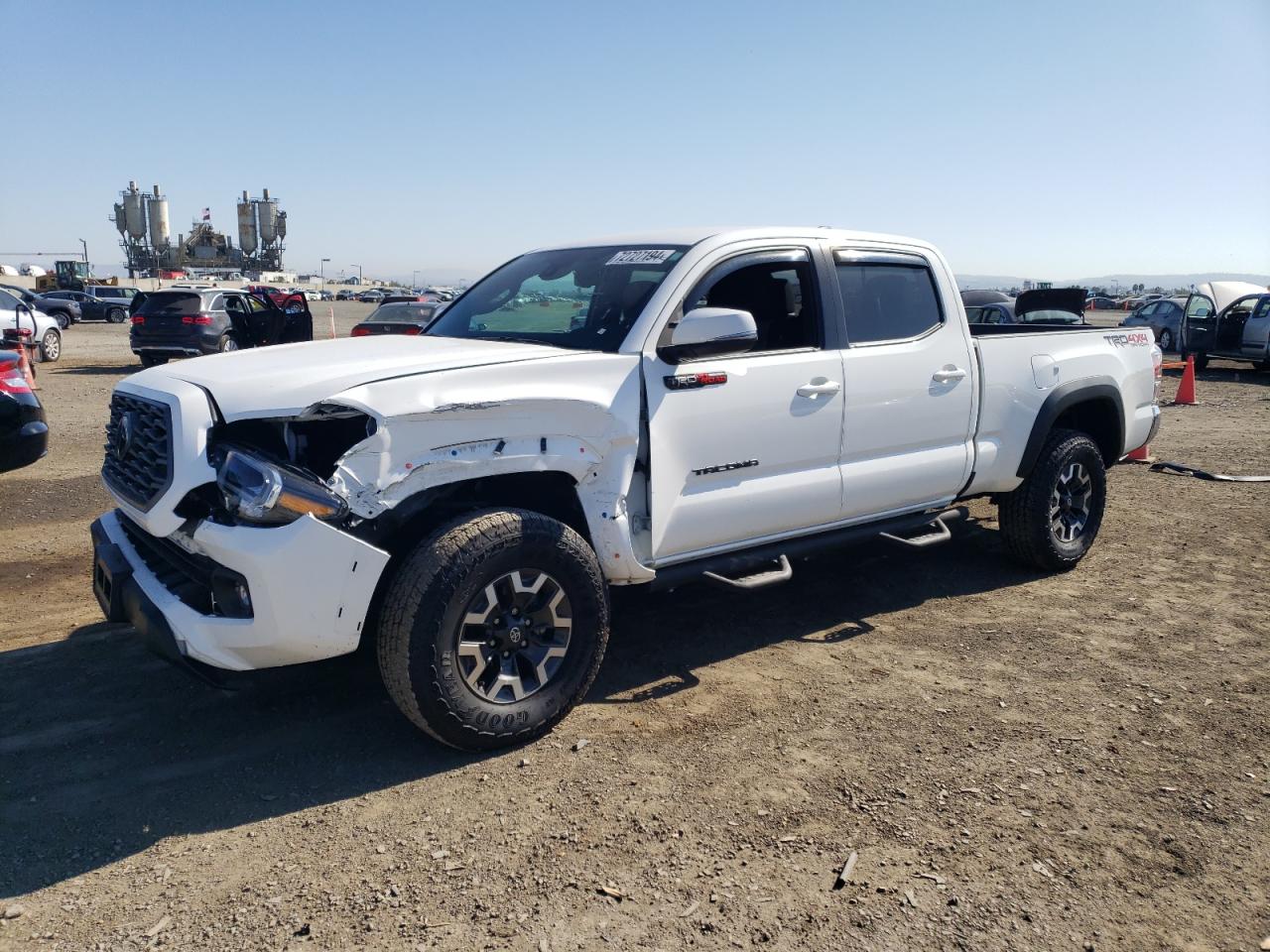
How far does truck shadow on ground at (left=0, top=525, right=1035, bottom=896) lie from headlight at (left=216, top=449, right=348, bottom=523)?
1002 mm

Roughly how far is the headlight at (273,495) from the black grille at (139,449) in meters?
0.27

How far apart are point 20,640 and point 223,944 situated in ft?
9.04

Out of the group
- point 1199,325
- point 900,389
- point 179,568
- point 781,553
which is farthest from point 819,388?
point 1199,325

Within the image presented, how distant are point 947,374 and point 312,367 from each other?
3183 millimetres

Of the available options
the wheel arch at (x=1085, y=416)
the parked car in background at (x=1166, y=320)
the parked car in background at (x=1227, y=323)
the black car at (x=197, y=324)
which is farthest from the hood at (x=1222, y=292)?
the black car at (x=197, y=324)

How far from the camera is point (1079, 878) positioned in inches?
114

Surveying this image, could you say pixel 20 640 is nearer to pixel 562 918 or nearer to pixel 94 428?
pixel 562 918

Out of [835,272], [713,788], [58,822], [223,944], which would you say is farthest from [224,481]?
[835,272]

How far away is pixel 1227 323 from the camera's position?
2106 centimetres

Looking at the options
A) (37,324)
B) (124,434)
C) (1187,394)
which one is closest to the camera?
(124,434)

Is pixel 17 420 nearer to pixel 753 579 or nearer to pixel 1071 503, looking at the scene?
pixel 753 579

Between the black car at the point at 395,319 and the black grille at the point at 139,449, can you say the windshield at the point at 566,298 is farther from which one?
the black car at the point at 395,319

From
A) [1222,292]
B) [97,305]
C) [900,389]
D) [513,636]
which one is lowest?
[513,636]

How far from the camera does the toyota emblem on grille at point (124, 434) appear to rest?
363 cm
